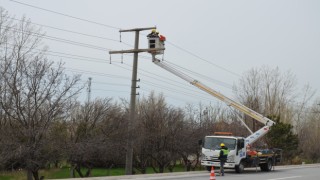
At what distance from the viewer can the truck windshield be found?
2722 cm

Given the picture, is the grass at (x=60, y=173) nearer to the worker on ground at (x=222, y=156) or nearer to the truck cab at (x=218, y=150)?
the truck cab at (x=218, y=150)

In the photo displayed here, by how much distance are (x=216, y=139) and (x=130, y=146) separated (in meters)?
6.05

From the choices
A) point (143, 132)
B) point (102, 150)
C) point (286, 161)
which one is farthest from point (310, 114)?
point (102, 150)

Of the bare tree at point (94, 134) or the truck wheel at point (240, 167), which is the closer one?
the bare tree at point (94, 134)

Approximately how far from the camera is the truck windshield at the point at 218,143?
27219mm

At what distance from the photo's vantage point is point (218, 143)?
1077 inches

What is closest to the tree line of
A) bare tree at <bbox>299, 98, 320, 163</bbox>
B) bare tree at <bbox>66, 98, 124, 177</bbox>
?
bare tree at <bbox>66, 98, 124, 177</bbox>

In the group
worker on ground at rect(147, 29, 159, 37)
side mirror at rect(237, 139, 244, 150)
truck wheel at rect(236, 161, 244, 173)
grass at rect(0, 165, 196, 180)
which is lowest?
grass at rect(0, 165, 196, 180)

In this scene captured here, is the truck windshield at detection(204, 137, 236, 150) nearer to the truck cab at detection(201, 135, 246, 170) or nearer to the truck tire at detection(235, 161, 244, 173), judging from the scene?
the truck cab at detection(201, 135, 246, 170)

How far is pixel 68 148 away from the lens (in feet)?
84.8

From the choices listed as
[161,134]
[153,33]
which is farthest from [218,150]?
[161,134]

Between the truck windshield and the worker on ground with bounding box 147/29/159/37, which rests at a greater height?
the worker on ground with bounding box 147/29/159/37

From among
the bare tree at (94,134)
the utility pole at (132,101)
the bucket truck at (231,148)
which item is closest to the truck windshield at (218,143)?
the bucket truck at (231,148)

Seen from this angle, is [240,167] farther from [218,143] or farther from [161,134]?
[161,134]
